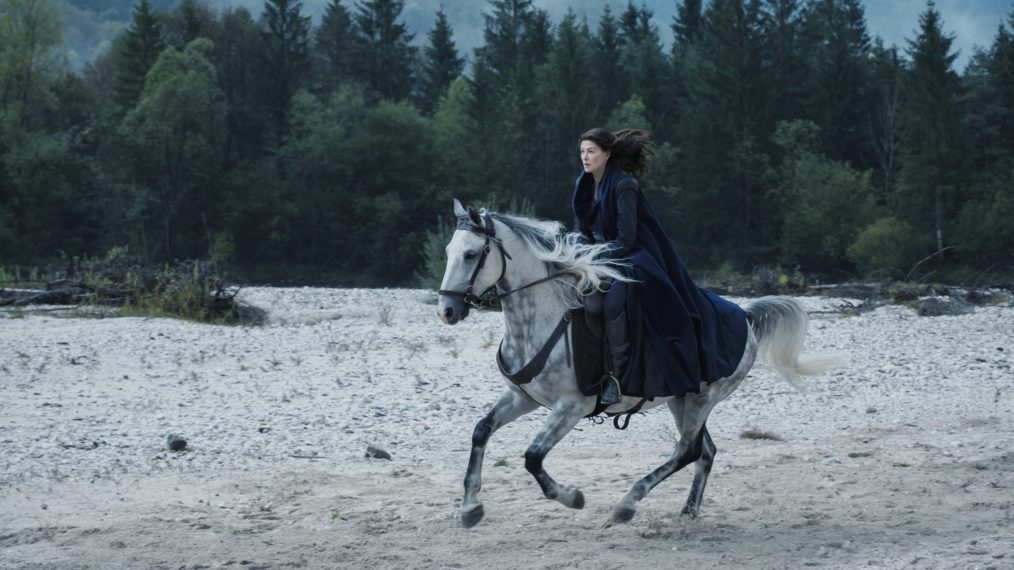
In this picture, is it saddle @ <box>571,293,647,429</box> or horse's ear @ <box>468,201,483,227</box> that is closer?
horse's ear @ <box>468,201,483,227</box>

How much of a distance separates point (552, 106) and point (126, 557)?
59854 mm

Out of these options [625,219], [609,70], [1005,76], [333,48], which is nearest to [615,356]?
[625,219]

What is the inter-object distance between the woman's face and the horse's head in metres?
0.85

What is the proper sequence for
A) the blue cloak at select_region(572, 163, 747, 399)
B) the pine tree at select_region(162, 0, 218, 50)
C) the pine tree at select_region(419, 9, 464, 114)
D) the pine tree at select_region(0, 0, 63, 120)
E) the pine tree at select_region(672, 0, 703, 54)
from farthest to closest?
1. the pine tree at select_region(672, 0, 703, 54)
2. the pine tree at select_region(419, 9, 464, 114)
3. the pine tree at select_region(162, 0, 218, 50)
4. the pine tree at select_region(0, 0, 63, 120)
5. the blue cloak at select_region(572, 163, 747, 399)

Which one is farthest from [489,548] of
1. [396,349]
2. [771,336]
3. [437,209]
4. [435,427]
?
[437,209]

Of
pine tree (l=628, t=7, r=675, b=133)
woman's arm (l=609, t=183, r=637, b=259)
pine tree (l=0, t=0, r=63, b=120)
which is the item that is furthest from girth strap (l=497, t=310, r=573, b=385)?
pine tree (l=628, t=7, r=675, b=133)

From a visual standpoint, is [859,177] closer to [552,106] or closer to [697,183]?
[697,183]

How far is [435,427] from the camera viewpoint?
11.2 meters

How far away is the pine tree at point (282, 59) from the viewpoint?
6444cm

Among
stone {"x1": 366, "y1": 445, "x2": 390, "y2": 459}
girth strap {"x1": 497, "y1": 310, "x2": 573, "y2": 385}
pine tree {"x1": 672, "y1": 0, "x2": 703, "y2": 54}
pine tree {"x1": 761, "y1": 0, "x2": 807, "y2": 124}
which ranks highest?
pine tree {"x1": 672, "y1": 0, "x2": 703, "y2": 54}

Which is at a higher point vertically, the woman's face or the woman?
the woman's face

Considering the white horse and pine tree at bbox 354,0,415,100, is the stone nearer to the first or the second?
the white horse

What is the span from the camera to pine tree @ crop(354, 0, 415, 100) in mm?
70125

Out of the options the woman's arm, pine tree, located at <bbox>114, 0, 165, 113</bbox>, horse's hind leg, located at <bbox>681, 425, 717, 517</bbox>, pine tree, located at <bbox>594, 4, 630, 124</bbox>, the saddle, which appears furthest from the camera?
pine tree, located at <bbox>594, 4, 630, 124</bbox>
